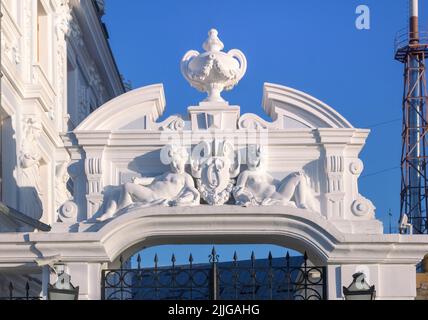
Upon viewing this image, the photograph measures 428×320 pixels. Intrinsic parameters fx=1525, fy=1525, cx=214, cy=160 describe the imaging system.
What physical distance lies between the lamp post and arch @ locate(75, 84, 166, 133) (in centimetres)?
225

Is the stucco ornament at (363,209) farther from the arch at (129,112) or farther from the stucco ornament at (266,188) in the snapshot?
the arch at (129,112)

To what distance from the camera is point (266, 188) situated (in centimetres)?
2080

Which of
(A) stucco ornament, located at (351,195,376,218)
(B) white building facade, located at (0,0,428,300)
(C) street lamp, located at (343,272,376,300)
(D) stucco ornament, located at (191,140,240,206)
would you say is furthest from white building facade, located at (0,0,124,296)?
(C) street lamp, located at (343,272,376,300)

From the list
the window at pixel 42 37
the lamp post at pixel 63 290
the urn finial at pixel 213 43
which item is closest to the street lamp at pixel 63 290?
the lamp post at pixel 63 290

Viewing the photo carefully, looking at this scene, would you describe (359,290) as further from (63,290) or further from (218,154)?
(63,290)

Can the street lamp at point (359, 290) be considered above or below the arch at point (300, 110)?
below

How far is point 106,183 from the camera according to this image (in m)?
21.2

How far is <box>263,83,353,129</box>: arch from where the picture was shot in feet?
69.0

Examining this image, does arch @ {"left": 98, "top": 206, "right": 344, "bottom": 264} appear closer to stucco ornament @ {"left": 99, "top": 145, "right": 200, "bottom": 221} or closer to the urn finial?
stucco ornament @ {"left": 99, "top": 145, "right": 200, "bottom": 221}

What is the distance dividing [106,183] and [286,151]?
2543mm

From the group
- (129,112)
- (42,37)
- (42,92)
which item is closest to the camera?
(129,112)

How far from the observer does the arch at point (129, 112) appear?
2114cm

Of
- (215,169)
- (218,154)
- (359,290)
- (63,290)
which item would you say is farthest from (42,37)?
(359,290)

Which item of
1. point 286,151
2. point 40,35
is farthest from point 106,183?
point 40,35
